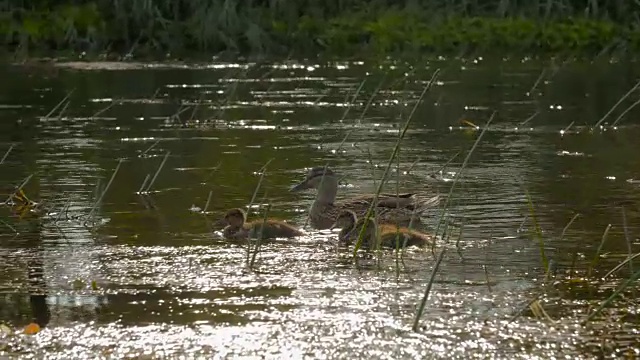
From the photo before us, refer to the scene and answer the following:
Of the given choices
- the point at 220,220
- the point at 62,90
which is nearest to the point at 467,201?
the point at 220,220

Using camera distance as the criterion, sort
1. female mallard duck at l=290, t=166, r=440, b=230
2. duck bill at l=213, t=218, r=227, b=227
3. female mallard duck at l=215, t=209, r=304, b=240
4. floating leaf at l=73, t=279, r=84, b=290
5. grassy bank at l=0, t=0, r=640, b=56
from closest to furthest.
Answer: floating leaf at l=73, t=279, r=84, b=290
female mallard duck at l=215, t=209, r=304, b=240
duck bill at l=213, t=218, r=227, b=227
female mallard duck at l=290, t=166, r=440, b=230
grassy bank at l=0, t=0, r=640, b=56

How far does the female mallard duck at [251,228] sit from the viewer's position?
32.8 ft

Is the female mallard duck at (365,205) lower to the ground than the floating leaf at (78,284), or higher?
lower

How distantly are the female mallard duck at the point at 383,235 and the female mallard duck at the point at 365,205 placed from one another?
1.73ft

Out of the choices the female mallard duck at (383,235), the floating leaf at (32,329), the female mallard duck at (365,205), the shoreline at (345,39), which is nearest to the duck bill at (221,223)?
the female mallard duck at (365,205)

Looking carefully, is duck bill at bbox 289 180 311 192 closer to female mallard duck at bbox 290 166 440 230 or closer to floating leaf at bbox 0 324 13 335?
female mallard duck at bbox 290 166 440 230

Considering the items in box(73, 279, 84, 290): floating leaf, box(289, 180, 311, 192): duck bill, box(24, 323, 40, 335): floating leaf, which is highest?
box(24, 323, 40, 335): floating leaf

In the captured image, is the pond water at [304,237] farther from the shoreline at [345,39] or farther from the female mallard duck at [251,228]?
the shoreline at [345,39]

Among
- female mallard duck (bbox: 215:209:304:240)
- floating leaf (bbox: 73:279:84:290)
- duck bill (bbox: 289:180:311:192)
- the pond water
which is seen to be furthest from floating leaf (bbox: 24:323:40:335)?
duck bill (bbox: 289:180:311:192)

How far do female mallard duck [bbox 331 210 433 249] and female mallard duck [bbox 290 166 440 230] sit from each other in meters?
0.53

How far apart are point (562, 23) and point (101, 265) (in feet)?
88.1

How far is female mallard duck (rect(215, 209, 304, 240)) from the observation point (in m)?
10.0

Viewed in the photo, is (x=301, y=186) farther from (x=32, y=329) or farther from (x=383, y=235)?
(x=32, y=329)

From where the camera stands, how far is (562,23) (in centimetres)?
3478
